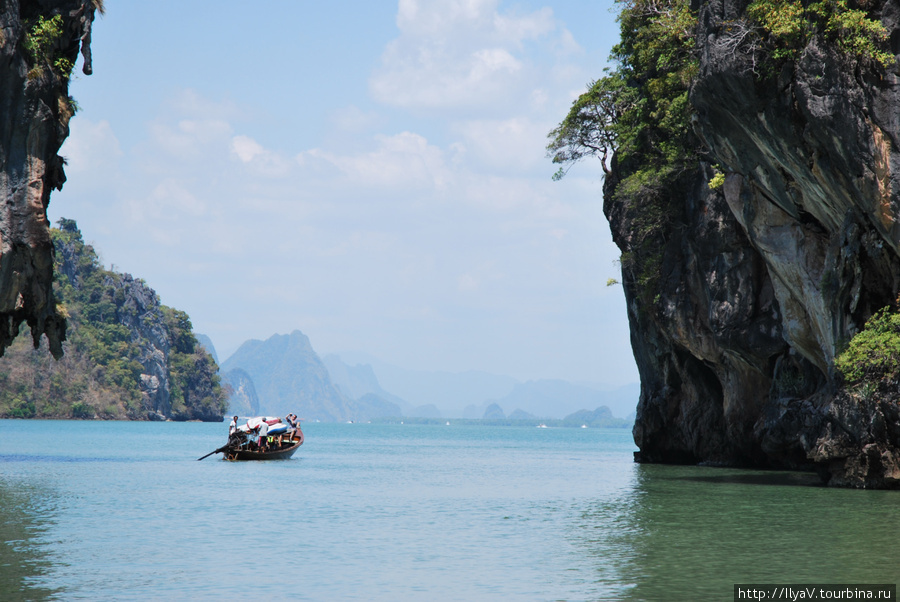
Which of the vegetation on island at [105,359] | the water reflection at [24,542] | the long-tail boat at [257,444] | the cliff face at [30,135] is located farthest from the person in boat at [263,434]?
the vegetation on island at [105,359]

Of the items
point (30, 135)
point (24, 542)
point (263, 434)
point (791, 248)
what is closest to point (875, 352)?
point (791, 248)

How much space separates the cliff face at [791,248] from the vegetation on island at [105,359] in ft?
315

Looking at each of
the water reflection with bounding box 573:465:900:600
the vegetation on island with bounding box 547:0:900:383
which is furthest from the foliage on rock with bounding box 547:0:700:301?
the water reflection with bounding box 573:465:900:600

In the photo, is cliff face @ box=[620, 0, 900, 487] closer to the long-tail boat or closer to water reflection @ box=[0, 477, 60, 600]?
water reflection @ box=[0, 477, 60, 600]

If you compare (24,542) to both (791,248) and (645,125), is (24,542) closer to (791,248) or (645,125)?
(791,248)

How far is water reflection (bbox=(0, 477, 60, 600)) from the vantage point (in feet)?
39.9

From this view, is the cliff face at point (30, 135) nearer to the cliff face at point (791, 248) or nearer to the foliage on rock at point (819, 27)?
the cliff face at point (791, 248)

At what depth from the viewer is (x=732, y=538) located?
55.1ft

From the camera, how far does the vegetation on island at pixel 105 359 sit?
114m

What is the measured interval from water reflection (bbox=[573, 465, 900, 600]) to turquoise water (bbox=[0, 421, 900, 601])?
0.18ft

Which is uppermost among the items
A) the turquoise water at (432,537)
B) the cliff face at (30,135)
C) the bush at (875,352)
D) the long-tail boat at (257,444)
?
the cliff face at (30,135)

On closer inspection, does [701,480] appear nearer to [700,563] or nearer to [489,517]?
[489,517]

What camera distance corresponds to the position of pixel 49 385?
11594 cm

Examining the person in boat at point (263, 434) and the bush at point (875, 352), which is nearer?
the bush at point (875, 352)
